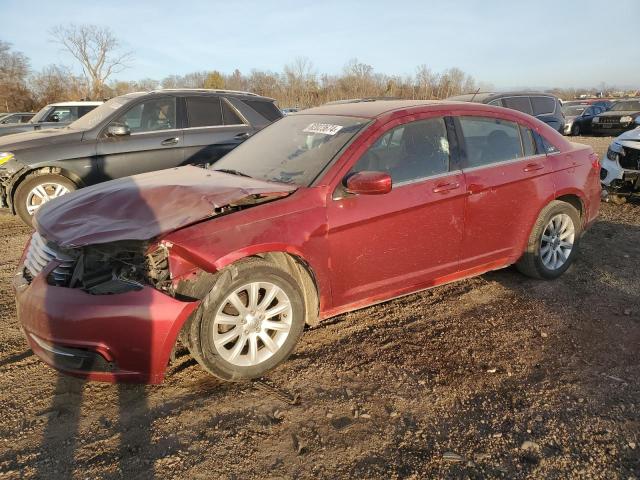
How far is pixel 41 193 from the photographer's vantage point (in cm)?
634

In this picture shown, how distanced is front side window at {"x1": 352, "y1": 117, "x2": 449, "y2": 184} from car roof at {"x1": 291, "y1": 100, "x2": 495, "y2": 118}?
20 cm

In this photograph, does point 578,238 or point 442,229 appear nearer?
point 442,229

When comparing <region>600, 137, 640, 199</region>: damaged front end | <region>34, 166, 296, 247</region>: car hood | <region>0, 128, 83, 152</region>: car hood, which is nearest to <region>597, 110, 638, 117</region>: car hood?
<region>600, 137, 640, 199</region>: damaged front end

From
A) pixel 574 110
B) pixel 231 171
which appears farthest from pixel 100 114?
pixel 574 110

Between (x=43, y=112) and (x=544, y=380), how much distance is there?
1364 cm

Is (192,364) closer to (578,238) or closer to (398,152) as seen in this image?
(398,152)

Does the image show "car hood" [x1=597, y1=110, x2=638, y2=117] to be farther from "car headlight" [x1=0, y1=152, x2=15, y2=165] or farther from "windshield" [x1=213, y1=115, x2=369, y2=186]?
"car headlight" [x1=0, y1=152, x2=15, y2=165]

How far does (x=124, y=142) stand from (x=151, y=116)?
1.91 ft

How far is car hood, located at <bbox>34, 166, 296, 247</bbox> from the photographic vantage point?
2771 millimetres

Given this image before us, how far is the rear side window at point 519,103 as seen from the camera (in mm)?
9797

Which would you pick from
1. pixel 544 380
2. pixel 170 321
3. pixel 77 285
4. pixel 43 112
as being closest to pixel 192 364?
pixel 170 321

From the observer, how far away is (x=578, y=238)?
183 inches

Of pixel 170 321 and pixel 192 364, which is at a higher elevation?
pixel 170 321

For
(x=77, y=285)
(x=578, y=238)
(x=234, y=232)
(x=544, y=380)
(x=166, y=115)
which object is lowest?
(x=544, y=380)
